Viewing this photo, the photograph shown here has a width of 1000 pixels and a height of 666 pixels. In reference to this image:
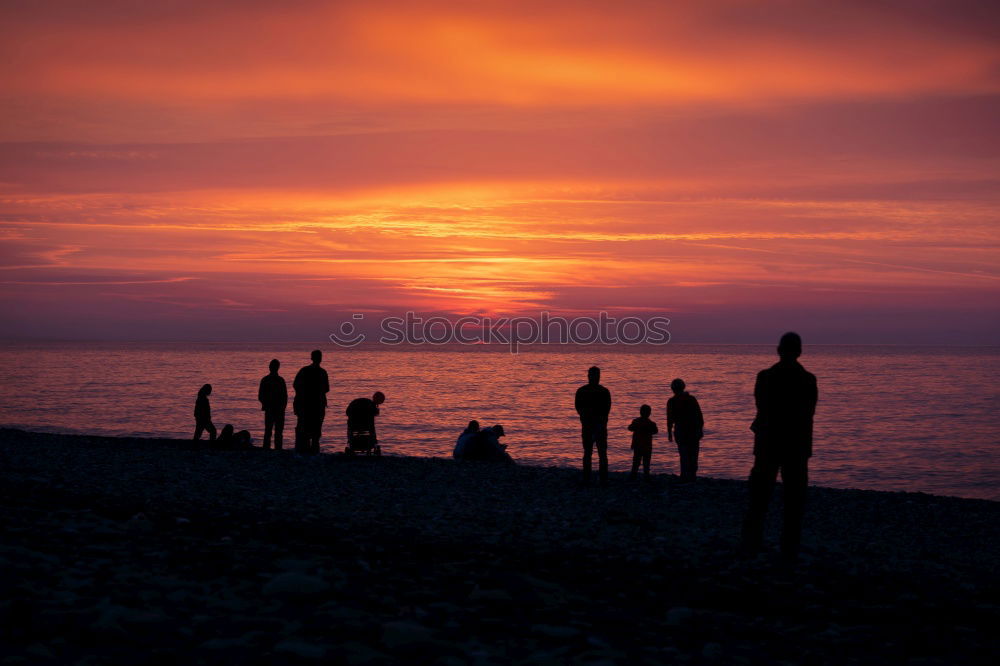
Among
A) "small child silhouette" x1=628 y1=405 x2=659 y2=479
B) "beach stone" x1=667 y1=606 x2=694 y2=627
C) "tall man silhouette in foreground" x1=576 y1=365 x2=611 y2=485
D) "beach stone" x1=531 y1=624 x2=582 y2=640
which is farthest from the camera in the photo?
"small child silhouette" x1=628 y1=405 x2=659 y2=479

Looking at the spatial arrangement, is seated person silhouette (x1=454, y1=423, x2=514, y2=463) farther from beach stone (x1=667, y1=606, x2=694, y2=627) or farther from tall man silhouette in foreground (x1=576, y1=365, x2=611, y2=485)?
beach stone (x1=667, y1=606, x2=694, y2=627)

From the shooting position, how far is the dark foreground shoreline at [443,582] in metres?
5.77

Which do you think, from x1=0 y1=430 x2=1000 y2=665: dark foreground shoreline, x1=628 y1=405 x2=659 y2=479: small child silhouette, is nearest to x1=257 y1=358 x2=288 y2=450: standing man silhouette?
x1=0 y1=430 x2=1000 y2=665: dark foreground shoreline

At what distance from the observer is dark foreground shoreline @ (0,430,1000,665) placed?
18.9 ft

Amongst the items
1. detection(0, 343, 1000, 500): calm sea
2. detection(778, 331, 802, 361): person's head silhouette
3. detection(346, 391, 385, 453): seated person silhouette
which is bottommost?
detection(0, 343, 1000, 500): calm sea

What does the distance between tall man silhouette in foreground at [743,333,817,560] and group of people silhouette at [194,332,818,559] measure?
0.4 inches

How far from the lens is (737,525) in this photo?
13.6 meters

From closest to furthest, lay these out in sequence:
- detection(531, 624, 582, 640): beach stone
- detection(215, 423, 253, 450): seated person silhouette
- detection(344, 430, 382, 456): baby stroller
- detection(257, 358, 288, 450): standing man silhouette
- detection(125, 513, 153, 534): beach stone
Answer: detection(531, 624, 582, 640): beach stone → detection(125, 513, 153, 534): beach stone → detection(257, 358, 288, 450): standing man silhouette → detection(344, 430, 382, 456): baby stroller → detection(215, 423, 253, 450): seated person silhouette

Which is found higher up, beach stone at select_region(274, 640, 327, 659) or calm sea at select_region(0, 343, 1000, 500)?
beach stone at select_region(274, 640, 327, 659)

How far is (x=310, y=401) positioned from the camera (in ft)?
67.3

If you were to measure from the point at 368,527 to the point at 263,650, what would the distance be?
5.58 m

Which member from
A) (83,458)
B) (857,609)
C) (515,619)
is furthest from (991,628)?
(83,458)

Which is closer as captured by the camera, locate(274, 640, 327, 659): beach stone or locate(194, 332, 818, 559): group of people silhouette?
locate(274, 640, 327, 659): beach stone

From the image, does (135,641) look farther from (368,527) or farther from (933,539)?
(933,539)
